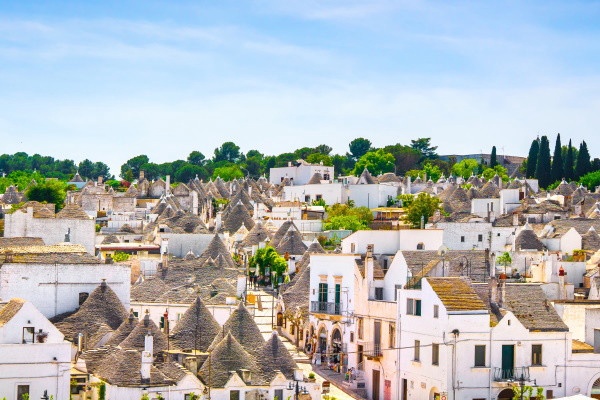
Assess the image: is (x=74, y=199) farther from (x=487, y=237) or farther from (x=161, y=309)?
(x=161, y=309)

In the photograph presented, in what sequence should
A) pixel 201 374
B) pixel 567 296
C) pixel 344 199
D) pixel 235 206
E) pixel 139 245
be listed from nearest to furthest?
pixel 201 374
pixel 567 296
pixel 139 245
pixel 235 206
pixel 344 199

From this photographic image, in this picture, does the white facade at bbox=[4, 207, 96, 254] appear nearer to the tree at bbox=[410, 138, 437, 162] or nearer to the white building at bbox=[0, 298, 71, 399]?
the white building at bbox=[0, 298, 71, 399]

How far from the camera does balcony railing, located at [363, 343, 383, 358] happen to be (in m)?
54.3

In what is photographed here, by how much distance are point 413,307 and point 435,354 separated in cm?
285

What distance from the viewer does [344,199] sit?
117875mm

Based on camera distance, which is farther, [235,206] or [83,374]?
[235,206]

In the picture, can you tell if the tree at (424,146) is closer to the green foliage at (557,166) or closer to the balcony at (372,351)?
the green foliage at (557,166)

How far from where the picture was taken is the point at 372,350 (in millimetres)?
55250

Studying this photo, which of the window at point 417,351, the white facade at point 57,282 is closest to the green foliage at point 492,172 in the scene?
the white facade at point 57,282

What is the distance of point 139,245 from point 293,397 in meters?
43.5

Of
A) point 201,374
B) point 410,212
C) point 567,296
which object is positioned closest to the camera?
point 201,374

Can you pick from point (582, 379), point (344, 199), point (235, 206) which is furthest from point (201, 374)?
point (344, 199)

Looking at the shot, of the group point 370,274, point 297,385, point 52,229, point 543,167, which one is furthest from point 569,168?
point 297,385

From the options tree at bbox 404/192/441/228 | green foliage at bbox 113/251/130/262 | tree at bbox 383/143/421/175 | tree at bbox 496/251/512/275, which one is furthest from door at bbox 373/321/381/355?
tree at bbox 383/143/421/175
